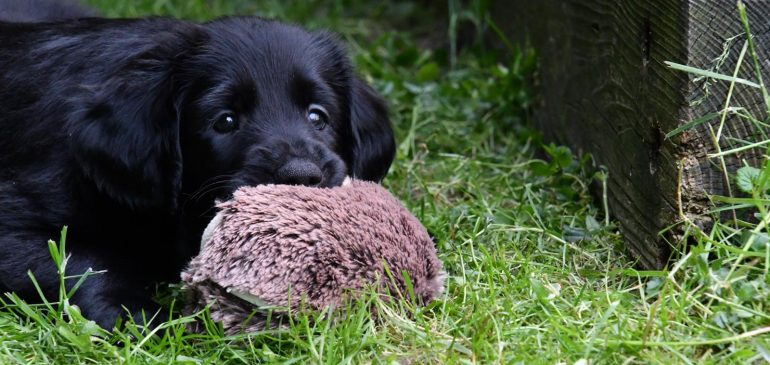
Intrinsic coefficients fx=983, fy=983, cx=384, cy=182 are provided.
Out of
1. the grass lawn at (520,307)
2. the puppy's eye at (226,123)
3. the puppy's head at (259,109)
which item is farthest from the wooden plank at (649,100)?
the puppy's eye at (226,123)

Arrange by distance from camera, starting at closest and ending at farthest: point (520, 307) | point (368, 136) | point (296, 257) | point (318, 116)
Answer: point (296, 257)
point (520, 307)
point (318, 116)
point (368, 136)

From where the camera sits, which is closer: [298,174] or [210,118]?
[298,174]

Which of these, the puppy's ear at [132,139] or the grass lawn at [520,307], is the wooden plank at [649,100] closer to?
the grass lawn at [520,307]

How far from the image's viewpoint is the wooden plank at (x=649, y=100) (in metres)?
2.40

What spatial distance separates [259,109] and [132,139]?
13.6 inches

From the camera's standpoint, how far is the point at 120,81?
2.68 metres

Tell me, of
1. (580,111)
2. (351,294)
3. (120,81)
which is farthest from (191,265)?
(580,111)

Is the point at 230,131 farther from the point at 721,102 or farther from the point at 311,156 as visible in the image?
the point at 721,102

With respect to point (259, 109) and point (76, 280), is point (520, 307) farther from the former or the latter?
point (76, 280)

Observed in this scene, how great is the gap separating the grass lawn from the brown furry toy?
55 millimetres

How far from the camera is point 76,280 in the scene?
8.38ft

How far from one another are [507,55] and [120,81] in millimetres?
2278

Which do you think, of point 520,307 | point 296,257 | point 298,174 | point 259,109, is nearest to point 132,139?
point 259,109

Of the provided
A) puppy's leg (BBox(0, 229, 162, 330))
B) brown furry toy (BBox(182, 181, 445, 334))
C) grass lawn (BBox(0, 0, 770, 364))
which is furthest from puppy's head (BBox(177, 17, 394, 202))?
grass lawn (BBox(0, 0, 770, 364))
